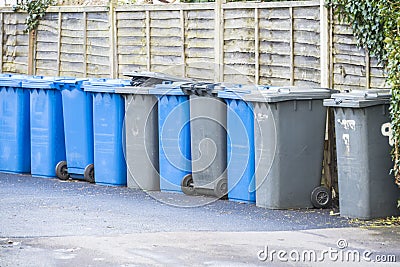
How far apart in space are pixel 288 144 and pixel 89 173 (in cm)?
321

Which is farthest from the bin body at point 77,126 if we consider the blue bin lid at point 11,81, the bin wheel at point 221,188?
the bin wheel at point 221,188

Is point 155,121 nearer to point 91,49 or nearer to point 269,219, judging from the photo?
point 269,219

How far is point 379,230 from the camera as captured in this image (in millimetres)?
9164

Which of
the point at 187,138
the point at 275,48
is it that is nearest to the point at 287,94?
the point at 187,138

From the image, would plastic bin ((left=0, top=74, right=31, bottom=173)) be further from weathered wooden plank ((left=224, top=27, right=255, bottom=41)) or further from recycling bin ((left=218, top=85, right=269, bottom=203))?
recycling bin ((left=218, top=85, right=269, bottom=203))

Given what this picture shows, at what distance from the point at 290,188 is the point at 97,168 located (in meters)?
2.98

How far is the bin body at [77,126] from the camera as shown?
→ 1265 centimetres

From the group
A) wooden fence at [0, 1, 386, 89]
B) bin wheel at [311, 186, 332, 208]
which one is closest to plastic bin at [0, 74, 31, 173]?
wooden fence at [0, 1, 386, 89]

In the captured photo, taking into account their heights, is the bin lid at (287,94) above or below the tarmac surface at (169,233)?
above

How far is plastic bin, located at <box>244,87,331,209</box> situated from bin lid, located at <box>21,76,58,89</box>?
3294mm

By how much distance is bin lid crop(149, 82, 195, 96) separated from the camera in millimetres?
11555

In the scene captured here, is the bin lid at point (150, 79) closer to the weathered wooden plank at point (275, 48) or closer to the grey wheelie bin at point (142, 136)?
the grey wheelie bin at point (142, 136)

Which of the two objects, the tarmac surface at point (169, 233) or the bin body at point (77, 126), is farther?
the bin body at point (77, 126)

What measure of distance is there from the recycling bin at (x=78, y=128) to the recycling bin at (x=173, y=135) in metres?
1.22
